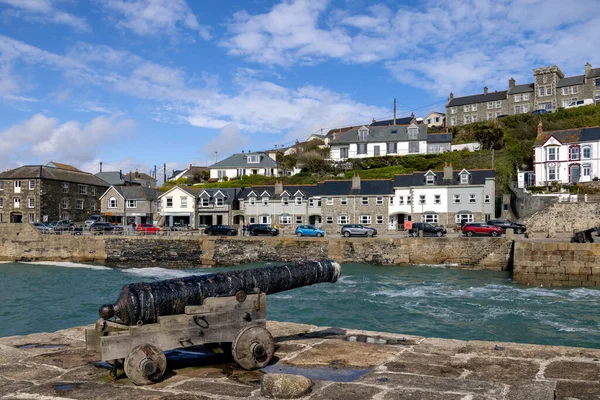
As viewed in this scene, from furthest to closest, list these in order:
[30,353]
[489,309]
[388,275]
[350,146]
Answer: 1. [350,146]
2. [388,275]
3. [489,309]
4. [30,353]

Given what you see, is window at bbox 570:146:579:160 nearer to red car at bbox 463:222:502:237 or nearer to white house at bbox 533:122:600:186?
white house at bbox 533:122:600:186

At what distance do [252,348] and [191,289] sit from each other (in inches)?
43.3

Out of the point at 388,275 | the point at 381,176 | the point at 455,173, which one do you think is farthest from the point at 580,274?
the point at 381,176

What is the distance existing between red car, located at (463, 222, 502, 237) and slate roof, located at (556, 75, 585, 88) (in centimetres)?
5366

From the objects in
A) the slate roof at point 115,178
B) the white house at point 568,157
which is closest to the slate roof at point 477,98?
the white house at point 568,157

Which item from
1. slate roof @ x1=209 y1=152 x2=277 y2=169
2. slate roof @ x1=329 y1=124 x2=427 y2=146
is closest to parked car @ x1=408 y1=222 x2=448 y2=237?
slate roof @ x1=329 y1=124 x2=427 y2=146

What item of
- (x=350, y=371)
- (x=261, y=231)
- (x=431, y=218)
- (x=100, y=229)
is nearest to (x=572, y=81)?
(x=431, y=218)

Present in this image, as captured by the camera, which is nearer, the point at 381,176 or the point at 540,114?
the point at 381,176

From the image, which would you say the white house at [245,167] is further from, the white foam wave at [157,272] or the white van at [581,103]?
the white van at [581,103]

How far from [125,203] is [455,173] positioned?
39.6m

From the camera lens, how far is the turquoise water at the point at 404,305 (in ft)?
52.8

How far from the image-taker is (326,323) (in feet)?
55.3

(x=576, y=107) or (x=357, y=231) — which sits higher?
(x=576, y=107)

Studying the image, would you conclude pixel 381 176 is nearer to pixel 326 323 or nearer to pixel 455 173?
pixel 455 173
